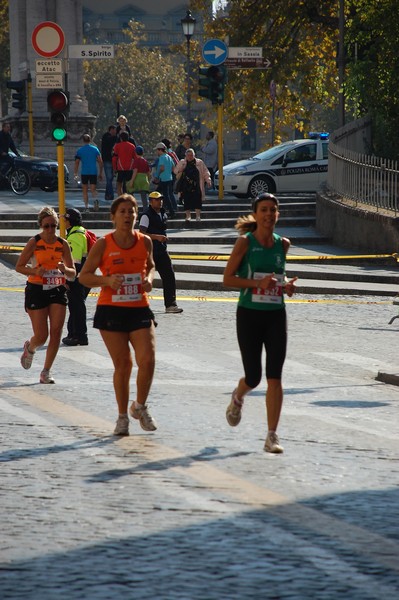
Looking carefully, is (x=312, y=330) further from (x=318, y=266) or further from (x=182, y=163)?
(x=182, y=163)

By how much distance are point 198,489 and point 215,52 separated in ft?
76.6

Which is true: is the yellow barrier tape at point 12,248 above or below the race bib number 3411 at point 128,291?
below

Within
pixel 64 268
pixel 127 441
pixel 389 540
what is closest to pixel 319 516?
pixel 389 540

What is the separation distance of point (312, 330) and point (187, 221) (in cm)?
1232

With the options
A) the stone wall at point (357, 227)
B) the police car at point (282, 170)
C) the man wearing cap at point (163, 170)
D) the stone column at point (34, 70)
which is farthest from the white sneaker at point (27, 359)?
the stone column at point (34, 70)

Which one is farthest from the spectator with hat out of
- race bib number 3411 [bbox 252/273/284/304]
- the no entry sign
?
race bib number 3411 [bbox 252/273/284/304]

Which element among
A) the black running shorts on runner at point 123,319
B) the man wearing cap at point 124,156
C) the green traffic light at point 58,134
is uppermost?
the green traffic light at point 58,134

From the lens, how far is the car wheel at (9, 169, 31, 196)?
34812 millimetres

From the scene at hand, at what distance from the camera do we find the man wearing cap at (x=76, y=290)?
1466cm

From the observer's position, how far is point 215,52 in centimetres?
3009

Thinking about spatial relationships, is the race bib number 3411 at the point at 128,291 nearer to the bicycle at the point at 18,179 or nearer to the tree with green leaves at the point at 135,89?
the bicycle at the point at 18,179

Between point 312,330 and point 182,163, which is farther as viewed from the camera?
point 182,163

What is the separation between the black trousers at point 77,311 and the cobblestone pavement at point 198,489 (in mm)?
1144

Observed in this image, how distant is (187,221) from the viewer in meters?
28.5
